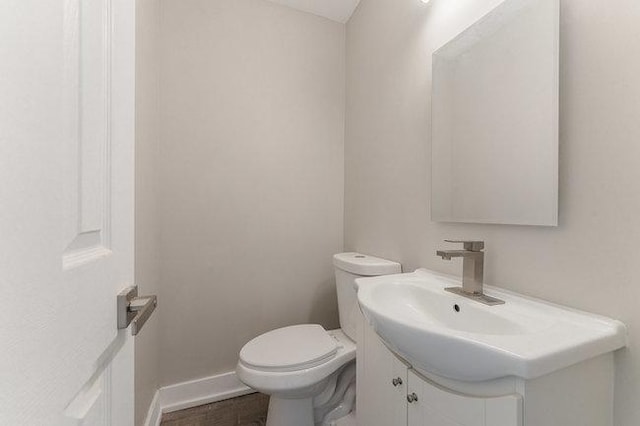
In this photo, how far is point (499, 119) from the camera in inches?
35.7

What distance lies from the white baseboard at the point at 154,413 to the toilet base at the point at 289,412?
→ 56 centimetres

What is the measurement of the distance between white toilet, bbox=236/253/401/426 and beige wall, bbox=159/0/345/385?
0.38 meters

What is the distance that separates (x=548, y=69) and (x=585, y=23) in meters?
0.11

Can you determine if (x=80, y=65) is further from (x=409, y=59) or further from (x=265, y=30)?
(x=265, y=30)

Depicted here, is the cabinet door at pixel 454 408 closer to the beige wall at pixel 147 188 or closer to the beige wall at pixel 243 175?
the beige wall at pixel 147 188

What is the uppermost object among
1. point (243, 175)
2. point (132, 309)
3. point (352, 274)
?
point (243, 175)

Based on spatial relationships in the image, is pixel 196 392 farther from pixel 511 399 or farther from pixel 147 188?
pixel 511 399

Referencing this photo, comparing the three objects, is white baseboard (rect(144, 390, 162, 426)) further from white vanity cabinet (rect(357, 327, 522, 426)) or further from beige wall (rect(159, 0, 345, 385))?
white vanity cabinet (rect(357, 327, 522, 426))

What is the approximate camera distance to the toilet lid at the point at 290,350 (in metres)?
1.19

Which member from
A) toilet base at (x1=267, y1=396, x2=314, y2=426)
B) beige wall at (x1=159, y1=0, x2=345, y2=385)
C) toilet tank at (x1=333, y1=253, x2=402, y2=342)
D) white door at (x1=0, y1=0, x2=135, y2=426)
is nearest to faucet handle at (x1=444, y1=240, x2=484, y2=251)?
toilet tank at (x1=333, y1=253, x2=402, y2=342)

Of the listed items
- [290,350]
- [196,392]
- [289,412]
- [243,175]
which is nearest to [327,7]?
[243,175]

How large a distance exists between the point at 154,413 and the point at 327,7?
249 cm

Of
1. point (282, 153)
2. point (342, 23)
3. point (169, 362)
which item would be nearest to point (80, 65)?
point (282, 153)

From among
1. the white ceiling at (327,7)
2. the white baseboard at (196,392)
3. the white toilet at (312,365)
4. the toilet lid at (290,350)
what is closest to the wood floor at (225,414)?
the white baseboard at (196,392)
